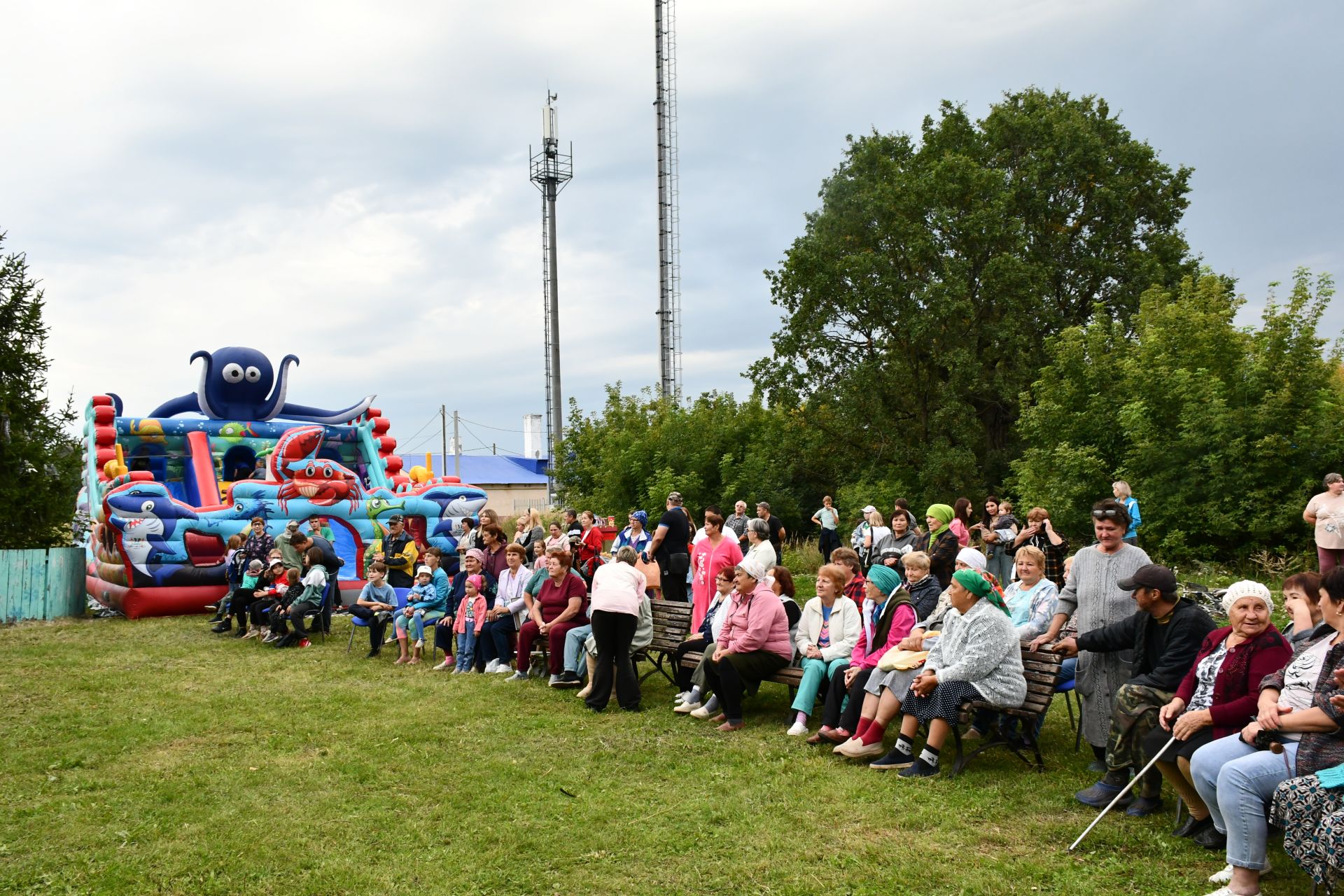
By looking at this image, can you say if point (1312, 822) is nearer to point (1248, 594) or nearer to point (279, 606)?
point (1248, 594)

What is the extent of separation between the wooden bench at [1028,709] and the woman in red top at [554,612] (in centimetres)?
414

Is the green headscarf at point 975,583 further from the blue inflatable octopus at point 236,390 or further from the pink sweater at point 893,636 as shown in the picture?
the blue inflatable octopus at point 236,390

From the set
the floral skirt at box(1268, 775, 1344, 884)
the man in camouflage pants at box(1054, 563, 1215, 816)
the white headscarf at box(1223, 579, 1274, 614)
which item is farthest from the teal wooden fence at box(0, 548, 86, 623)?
the floral skirt at box(1268, 775, 1344, 884)

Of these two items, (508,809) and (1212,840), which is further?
(508,809)

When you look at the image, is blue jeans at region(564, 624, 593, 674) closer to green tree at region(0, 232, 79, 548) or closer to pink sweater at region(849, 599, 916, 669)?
pink sweater at region(849, 599, 916, 669)

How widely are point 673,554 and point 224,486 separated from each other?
30.5 ft

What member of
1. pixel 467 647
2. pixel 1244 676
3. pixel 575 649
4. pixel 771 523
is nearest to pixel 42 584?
pixel 467 647

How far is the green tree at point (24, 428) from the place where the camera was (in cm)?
1666

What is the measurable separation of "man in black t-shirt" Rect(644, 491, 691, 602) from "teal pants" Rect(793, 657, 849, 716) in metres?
4.28

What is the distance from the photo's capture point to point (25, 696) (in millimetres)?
9328

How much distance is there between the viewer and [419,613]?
11117 mm

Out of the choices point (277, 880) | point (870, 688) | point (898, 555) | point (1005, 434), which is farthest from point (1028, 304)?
point (277, 880)

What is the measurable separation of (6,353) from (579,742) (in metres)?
14.1

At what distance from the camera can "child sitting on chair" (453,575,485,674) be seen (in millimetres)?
10508
